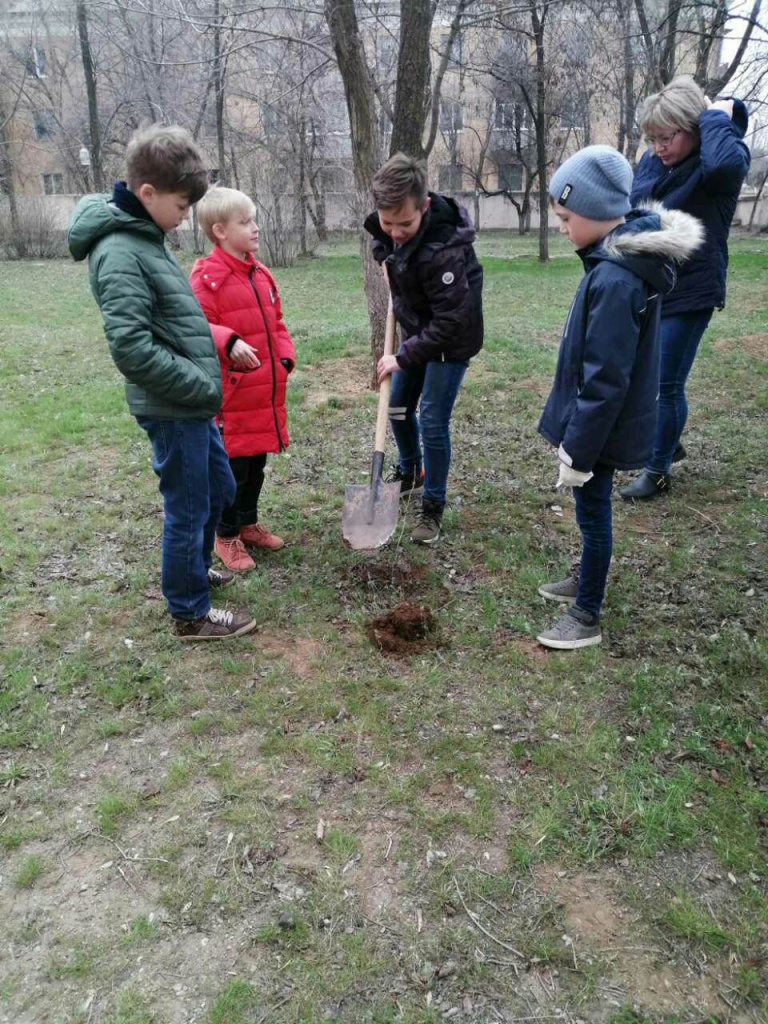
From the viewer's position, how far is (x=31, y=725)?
289 cm

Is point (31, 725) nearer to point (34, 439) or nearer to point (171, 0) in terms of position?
point (34, 439)

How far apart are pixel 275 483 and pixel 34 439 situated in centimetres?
225

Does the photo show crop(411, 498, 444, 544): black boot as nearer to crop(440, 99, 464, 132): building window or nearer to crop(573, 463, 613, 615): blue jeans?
crop(573, 463, 613, 615): blue jeans

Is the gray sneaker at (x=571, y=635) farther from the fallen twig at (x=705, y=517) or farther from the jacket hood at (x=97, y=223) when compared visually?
the jacket hood at (x=97, y=223)

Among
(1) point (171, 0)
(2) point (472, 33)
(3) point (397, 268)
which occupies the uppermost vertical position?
(2) point (472, 33)

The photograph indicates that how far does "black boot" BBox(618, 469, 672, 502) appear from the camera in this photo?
469cm

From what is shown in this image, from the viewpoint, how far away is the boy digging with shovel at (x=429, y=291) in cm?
347

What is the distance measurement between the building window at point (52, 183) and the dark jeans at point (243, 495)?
38068 millimetres

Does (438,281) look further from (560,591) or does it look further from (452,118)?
(452,118)

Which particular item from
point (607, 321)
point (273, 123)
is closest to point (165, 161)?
point (607, 321)

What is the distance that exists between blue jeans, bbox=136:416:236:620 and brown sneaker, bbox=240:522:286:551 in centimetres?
64

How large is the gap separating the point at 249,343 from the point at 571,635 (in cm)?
202

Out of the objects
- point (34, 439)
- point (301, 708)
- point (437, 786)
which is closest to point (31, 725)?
point (301, 708)

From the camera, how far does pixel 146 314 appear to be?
2.71 meters
